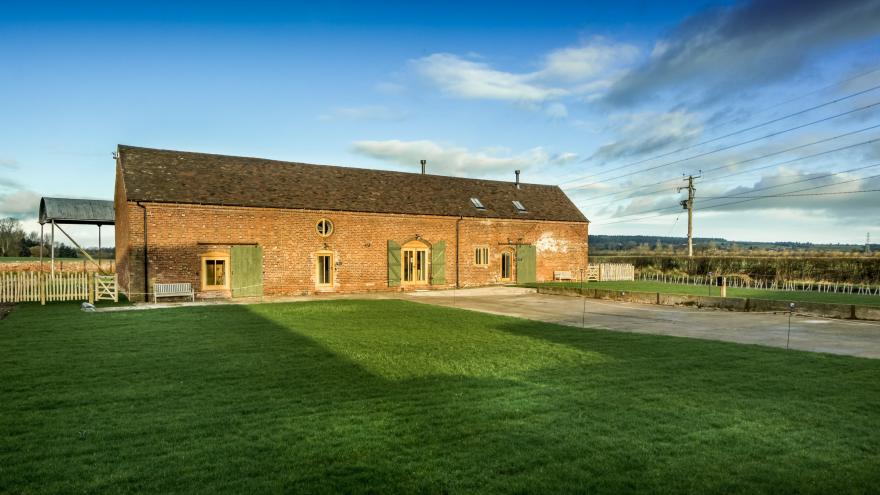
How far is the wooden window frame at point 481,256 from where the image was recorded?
2772 cm

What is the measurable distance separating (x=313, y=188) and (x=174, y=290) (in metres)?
7.46

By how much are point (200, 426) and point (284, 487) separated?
1.80 metres

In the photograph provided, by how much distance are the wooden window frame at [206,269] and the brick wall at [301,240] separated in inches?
6.2

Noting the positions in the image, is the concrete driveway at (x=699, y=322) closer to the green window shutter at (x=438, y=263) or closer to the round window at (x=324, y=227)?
the green window shutter at (x=438, y=263)

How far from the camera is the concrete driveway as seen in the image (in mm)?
10703

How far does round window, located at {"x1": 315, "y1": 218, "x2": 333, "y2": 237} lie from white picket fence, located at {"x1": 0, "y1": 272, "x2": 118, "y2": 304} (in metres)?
7.83

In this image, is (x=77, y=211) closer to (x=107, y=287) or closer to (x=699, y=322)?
(x=107, y=287)

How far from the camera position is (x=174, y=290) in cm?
1977

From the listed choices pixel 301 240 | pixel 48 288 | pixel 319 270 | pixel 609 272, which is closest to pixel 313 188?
pixel 301 240

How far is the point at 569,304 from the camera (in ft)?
62.8

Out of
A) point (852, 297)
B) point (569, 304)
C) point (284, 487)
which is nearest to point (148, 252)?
point (569, 304)

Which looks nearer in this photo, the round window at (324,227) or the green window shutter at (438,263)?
the round window at (324,227)

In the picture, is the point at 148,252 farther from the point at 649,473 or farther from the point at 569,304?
the point at 649,473

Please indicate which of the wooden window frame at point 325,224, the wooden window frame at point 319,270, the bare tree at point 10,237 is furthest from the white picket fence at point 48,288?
the bare tree at point 10,237
